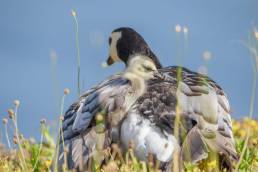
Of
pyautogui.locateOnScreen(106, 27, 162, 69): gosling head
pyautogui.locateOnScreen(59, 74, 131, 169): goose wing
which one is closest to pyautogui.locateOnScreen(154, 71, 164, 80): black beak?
pyautogui.locateOnScreen(59, 74, 131, 169): goose wing

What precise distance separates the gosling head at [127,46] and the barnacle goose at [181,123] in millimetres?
3163

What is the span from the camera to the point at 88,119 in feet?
22.6

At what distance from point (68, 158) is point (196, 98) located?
1380 mm

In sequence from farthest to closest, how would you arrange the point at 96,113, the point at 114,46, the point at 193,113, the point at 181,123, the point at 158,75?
the point at 114,46 < the point at 158,75 < the point at 96,113 < the point at 193,113 < the point at 181,123

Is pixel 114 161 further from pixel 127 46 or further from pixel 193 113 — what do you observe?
pixel 127 46

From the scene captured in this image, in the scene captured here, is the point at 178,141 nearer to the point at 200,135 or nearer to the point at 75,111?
the point at 200,135

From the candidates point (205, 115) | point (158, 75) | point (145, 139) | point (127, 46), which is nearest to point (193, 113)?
point (205, 115)

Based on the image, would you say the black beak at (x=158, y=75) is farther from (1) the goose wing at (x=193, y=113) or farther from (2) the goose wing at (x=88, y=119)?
(2) the goose wing at (x=88, y=119)

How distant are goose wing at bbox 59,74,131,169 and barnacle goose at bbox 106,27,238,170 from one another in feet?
0.63

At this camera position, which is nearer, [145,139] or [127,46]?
[145,139]

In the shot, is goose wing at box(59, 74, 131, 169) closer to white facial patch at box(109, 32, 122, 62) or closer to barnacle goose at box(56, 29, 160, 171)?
barnacle goose at box(56, 29, 160, 171)

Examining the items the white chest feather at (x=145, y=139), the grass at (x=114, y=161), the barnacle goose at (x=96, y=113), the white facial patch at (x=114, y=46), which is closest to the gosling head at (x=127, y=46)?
the white facial patch at (x=114, y=46)

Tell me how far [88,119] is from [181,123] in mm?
934

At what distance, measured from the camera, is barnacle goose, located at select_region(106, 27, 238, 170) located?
6449mm
